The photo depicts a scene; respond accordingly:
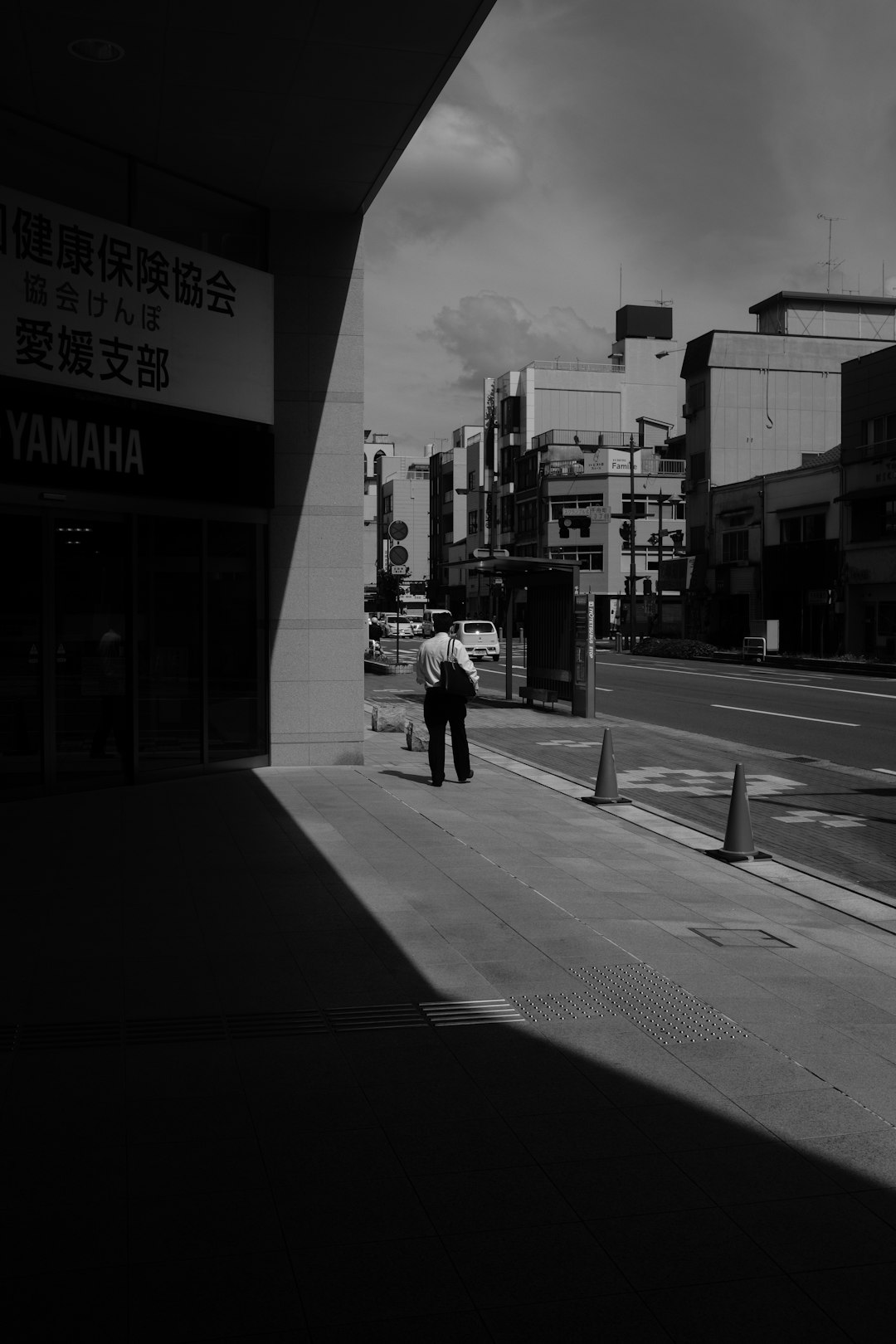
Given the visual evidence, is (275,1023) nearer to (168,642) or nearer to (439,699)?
(439,699)

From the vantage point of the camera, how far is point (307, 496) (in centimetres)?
1406

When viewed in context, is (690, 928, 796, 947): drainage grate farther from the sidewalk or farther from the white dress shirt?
the white dress shirt

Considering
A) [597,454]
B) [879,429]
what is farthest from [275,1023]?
[597,454]

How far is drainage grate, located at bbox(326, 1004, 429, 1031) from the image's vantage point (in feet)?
17.9

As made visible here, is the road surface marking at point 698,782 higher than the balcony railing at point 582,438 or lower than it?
lower

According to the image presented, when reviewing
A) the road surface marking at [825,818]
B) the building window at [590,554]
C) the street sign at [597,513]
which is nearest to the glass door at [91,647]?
the road surface marking at [825,818]

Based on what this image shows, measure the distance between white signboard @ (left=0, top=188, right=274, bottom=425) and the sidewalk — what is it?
5168 millimetres

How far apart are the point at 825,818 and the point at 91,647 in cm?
708

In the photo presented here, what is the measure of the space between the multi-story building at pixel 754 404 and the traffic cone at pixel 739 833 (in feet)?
194

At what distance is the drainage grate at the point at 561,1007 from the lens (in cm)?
563

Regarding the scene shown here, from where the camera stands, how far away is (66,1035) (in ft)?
17.3

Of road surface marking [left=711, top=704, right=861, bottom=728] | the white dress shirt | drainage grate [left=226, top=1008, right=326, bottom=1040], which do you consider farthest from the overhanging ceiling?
road surface marking [left=711, top=704, right=861, bottom=728]

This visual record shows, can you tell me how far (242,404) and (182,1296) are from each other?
11.1m

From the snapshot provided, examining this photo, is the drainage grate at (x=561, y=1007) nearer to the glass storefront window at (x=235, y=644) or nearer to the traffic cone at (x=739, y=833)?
the traffic cone at (x=739, y=833)
